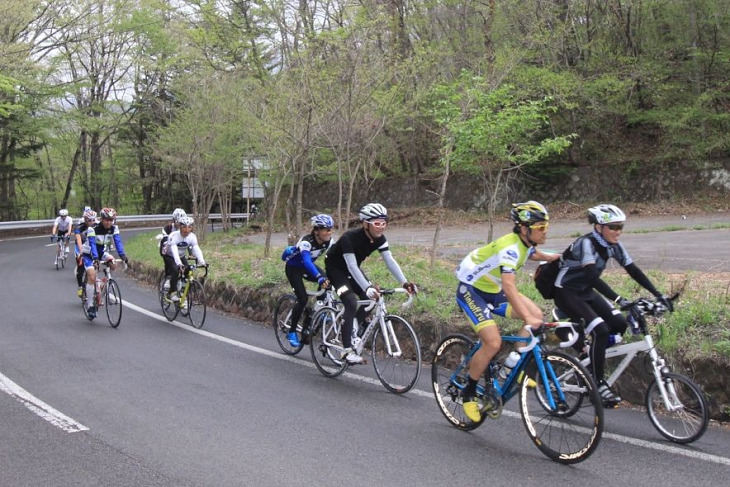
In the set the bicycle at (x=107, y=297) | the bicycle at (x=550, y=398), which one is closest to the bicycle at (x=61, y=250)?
the bicycle at (x=107, y=297)

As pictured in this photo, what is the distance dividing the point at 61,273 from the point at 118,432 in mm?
15564

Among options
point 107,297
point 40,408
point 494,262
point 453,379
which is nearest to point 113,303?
Answer: point 107,297

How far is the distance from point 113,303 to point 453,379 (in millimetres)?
7538

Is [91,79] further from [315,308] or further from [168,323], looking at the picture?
[315,308]

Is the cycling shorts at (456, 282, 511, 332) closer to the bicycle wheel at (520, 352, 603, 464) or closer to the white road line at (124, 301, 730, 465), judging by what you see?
the bicycle wheel at (520, 352, 603, 464)

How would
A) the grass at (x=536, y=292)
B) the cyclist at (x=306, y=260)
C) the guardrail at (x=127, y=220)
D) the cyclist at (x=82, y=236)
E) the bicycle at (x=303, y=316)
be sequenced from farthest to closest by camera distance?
the guardrail at (x=127, y=220) → the cyclist at (x=82, y=236) → the bicycle at (x=303, y=316) → the cyclist at (x=306, y=260) → the grass at (x=536, y=292)

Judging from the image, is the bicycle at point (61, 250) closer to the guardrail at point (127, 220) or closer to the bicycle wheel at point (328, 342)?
the guardrail at point (127, 220)

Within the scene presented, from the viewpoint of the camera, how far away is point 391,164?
35.7 m

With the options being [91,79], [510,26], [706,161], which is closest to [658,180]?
[706,161]

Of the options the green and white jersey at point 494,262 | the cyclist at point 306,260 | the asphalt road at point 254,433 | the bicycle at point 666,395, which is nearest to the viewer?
the asphalt road at point 254,433

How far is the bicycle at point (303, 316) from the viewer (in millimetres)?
8370

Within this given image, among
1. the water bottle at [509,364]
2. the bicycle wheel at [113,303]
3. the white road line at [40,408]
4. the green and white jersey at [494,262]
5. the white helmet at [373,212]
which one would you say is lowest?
the white road line at [40,408]

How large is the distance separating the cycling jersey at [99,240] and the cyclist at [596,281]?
8441 millimetres

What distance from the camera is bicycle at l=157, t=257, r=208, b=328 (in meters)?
11.2
